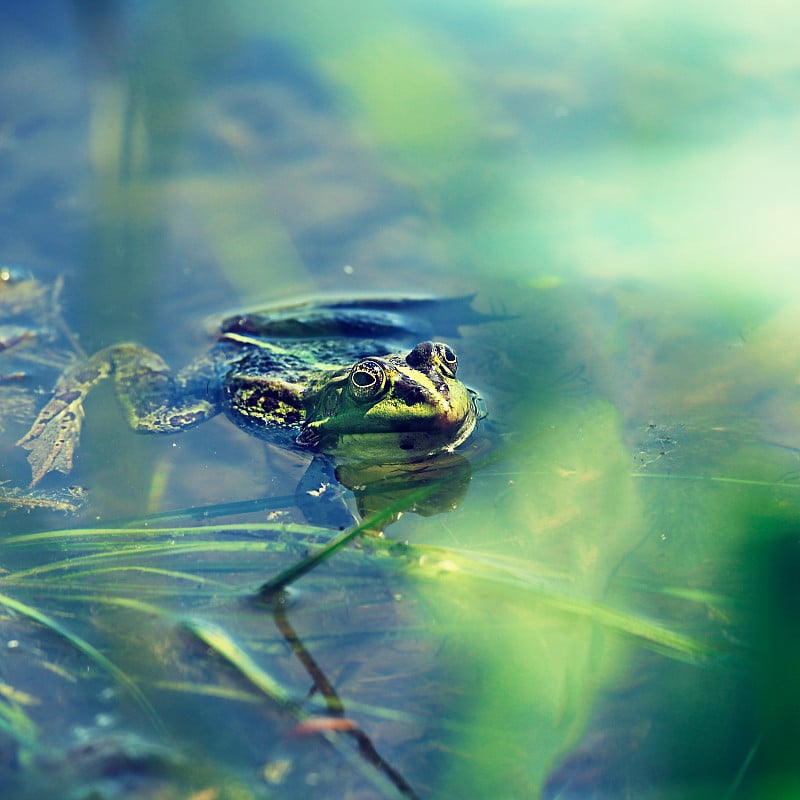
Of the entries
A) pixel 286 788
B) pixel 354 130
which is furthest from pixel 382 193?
pixel 286 788

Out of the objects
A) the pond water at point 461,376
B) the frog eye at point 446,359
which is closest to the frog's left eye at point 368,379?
the frog eye at point 446,359

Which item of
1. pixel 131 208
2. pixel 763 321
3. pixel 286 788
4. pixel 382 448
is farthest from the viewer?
pixel 131 208

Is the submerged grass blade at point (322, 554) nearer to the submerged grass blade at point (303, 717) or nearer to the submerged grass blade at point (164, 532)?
the submerged grass blade at point (303, 717)

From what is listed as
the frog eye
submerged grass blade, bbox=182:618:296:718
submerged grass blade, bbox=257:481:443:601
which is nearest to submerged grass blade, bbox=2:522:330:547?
submerged grass blade, bbox=257:481:443:601

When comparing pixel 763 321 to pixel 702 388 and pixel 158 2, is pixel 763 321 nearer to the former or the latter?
pixel 702 388

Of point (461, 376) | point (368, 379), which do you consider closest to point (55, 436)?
point (368, 379)

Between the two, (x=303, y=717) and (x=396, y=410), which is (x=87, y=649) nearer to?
(x=303, y=717)
